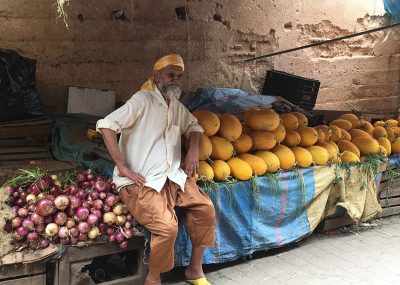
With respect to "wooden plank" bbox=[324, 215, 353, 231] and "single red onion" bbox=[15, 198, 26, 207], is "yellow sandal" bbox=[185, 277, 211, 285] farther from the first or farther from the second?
"wooden plank" bbox=[324, 215, 353, 231]

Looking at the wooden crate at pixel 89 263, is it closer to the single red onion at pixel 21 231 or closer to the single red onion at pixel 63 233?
the single red onion at pixel 63 233

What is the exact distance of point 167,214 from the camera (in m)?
3.31

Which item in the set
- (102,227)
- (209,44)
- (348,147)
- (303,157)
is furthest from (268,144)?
(209,44)

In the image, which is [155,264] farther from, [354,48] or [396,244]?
[354,48]

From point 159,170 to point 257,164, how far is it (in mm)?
1142

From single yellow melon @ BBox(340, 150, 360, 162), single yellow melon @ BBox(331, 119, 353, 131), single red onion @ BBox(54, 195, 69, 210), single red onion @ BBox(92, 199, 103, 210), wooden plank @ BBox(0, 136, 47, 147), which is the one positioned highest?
single yellow melon @ BBox(331, 119, 353, 131)

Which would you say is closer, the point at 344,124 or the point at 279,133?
the point at 279,133

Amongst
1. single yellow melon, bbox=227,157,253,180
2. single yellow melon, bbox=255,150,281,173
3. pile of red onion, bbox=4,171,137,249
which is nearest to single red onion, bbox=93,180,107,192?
pile of red onion, bbox=4,171,137,249

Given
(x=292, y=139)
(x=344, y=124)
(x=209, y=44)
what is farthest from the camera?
(x=209, y=44)

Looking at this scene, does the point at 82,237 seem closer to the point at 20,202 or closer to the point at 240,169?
the point at 20,202

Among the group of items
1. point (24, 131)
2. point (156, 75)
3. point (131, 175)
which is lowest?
point (131, 175)

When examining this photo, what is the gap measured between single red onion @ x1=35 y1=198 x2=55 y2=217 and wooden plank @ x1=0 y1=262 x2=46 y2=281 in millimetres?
360

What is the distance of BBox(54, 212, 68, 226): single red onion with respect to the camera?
10.4 ft

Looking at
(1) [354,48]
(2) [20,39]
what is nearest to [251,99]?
(2) [20,39]
